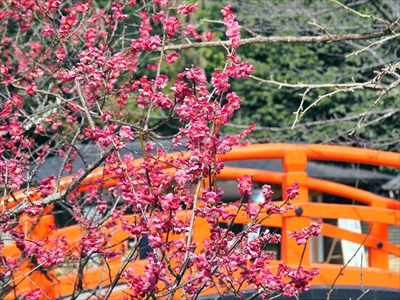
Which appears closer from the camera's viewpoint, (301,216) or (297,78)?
(301,216)

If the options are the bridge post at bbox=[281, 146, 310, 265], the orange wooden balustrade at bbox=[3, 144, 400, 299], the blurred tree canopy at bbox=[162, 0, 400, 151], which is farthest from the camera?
the blurred tree canopy at bbox=[162, 0, 400, 151]

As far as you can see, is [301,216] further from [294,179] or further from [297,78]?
[297,78]

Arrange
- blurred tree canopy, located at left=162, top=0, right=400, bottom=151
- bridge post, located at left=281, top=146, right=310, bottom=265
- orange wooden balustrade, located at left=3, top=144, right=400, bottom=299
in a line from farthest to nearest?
blurred tree canopy, located at left=162, top=0, right=400, bottom=151
bridge post, located at left=281, top=146, right=310, bottom=265
orange wooden balustrade, located at left=3, top=144, right=400, bottom=299

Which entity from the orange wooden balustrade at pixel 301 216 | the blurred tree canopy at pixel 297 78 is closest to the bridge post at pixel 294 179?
the orange wooden balustrade at pixel 301 216

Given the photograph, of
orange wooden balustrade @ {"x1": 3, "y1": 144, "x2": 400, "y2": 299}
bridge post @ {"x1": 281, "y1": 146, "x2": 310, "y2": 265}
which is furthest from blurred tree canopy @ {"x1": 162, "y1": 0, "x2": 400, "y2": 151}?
bridge post @ {"x1": 281, "y1": 146, "x2": 310, "y2": 265}

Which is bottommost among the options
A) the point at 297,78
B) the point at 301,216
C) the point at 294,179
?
the point at 301,216

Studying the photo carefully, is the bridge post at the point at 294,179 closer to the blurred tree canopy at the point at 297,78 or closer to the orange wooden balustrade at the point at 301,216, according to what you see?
the orange wooden balustrade at the point at 301,216

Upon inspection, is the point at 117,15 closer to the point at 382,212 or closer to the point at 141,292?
the point at 141,292

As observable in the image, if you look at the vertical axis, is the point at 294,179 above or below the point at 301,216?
above

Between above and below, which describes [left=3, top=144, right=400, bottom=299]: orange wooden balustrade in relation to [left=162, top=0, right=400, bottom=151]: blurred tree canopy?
below

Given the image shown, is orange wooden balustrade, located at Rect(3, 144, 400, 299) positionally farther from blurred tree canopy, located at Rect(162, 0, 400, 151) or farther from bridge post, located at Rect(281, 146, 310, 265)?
blurred tree canopy, located at Rect(162, 0, 400, 151)

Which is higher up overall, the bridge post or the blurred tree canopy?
the blurred tree canopy

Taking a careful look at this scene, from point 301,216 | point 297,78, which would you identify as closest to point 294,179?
point 301,216

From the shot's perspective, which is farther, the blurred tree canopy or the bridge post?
the blurred tree canopy
